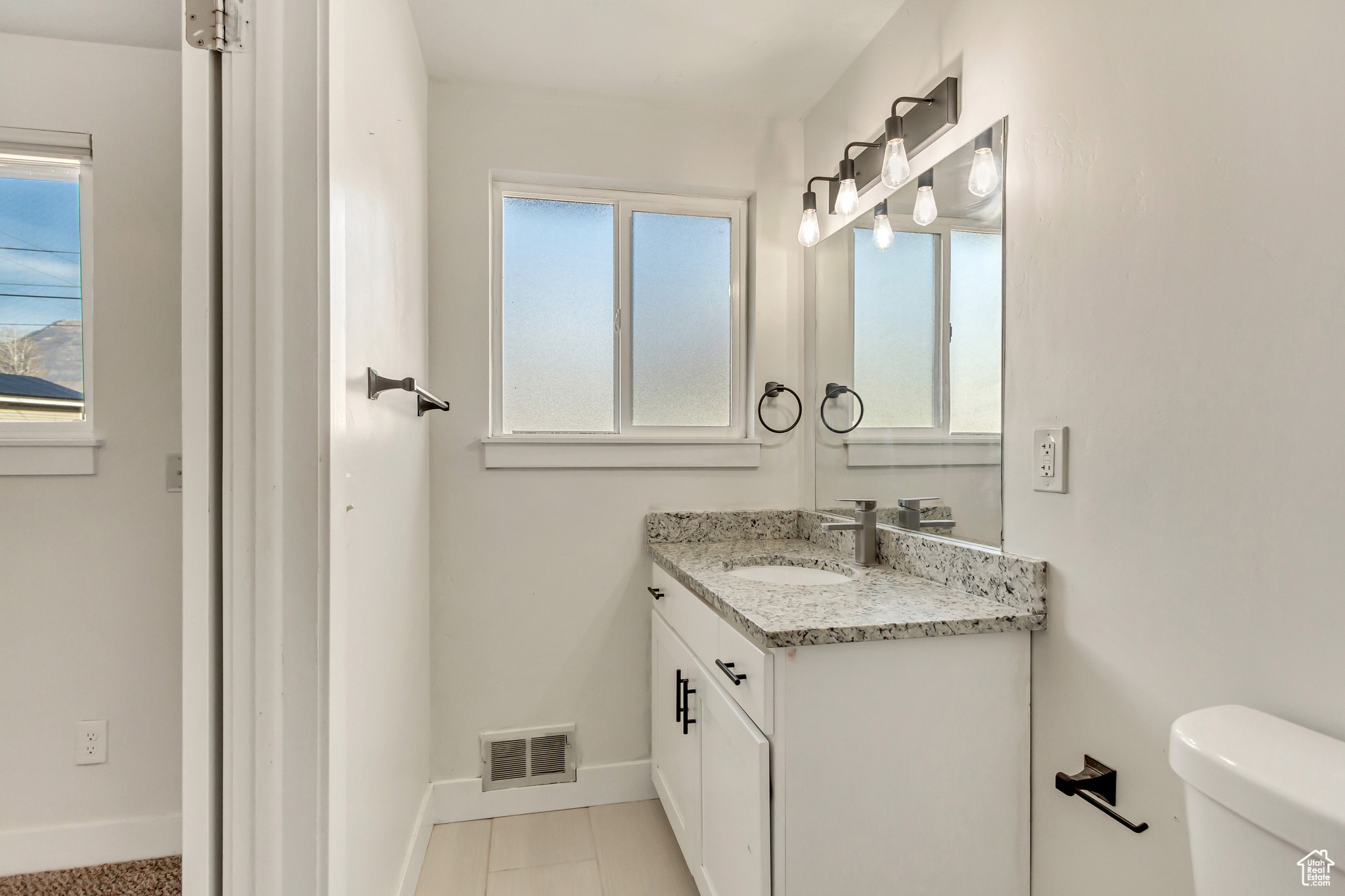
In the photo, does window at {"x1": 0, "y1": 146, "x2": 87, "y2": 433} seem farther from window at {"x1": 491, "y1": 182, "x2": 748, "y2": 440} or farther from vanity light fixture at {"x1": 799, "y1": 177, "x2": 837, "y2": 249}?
vanity light fixture at {"x1": 799, "y1": 177, "x2": 837, "y2": 249}

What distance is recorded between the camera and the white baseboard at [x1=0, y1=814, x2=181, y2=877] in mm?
1557

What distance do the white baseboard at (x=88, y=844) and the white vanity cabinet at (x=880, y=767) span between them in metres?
1.52

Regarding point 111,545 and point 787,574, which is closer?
point 111,545

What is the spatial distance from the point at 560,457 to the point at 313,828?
1.23 meters

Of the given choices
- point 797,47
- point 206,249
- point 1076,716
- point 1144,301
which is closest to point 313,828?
point 206,249

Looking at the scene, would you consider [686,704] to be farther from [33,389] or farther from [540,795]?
[33,389]

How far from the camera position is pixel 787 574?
5.58 feet

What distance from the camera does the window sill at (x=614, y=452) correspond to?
1.93 metres

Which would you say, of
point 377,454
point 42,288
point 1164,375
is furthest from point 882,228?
point 42,288

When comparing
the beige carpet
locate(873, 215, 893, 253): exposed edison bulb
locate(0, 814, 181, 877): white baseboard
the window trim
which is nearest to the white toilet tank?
the window trim

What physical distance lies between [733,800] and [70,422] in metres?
1.83

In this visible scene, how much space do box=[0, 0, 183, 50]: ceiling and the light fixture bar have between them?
5.59ft

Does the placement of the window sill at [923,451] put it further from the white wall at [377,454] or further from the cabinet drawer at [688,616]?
the white wall at [377,454]

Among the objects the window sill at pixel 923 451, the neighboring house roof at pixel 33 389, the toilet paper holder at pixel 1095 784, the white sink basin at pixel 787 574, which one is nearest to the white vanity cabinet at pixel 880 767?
the toilet paper holder at pixel 1095 784
